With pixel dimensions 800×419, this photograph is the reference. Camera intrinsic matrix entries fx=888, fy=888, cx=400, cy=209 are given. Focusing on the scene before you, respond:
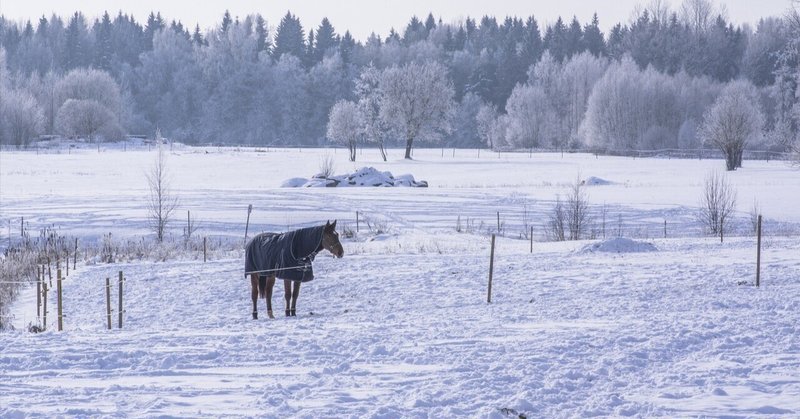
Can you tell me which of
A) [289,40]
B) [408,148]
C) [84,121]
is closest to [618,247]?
[408,148]

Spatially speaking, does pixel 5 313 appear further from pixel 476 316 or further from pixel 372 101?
pixel 372 101

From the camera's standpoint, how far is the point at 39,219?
120ft

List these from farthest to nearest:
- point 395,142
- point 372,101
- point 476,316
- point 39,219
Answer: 1. point 395,142
2. point 372,101
3. point 39,219
4. point 476,316

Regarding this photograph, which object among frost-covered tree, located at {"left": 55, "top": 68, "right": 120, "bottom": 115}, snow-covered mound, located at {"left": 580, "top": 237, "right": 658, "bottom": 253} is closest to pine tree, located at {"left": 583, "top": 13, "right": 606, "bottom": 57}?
frost-covered tree, located at {"left": 55, "top": 68, "right": 120, "bottom": 115}

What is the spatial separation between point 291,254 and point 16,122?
9023 centimetres

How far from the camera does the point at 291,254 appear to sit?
52.7 ft

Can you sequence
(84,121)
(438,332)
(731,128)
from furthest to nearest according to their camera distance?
(84,121)
(731,128)
(438,332)

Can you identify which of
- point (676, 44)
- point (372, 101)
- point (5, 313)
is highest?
point (676, 44)

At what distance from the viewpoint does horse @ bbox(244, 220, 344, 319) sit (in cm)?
1603

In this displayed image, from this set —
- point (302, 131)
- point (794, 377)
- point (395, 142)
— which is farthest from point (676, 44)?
point (794, 377)

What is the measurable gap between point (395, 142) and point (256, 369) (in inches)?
4923

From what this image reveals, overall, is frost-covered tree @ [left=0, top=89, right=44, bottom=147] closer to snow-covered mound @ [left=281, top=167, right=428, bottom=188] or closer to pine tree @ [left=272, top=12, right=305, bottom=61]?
snow-covered mound @ [left=281, top=167, right=428, bottom=188]

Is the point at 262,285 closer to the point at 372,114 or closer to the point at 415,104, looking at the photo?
the point at 415,104

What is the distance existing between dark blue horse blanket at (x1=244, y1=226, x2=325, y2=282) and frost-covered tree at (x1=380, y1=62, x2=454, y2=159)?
244 ft
